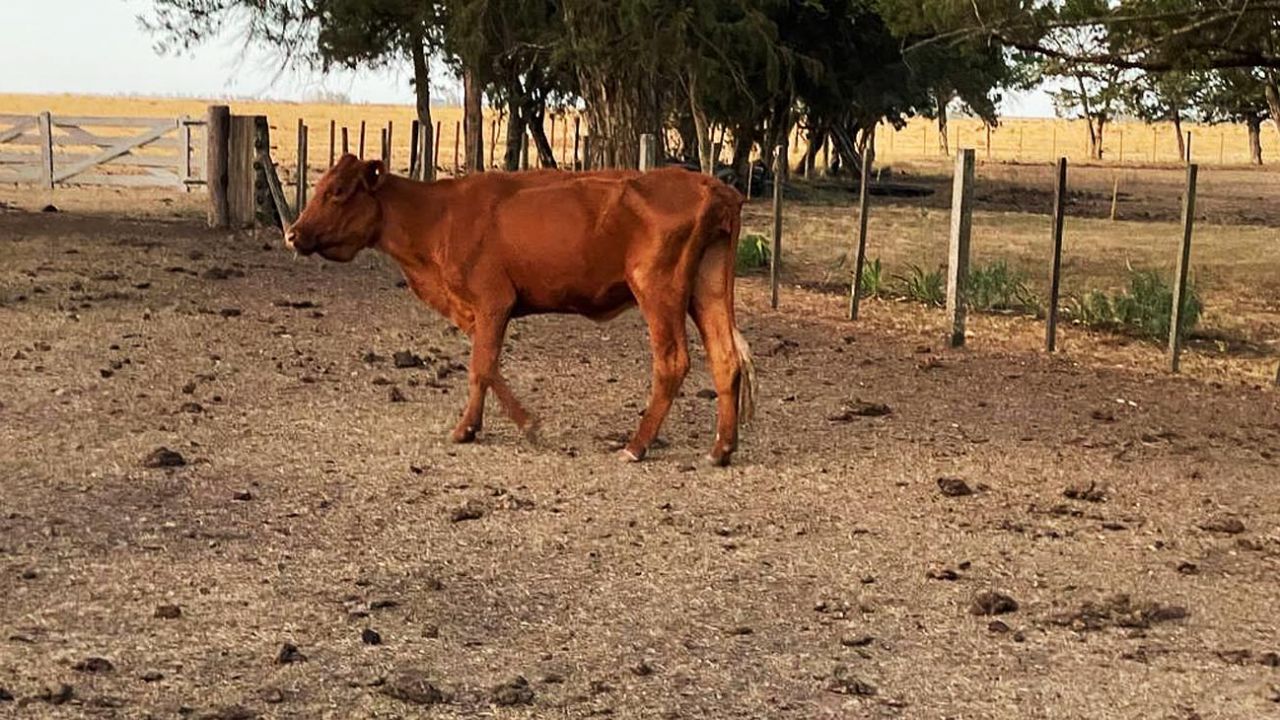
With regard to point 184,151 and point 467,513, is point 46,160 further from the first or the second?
point 467,513

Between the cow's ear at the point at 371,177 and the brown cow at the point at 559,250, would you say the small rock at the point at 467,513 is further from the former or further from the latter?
the cow's ear at the point at 371,177

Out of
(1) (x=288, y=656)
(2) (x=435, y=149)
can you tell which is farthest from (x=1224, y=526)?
(2) (x=435, y=149)

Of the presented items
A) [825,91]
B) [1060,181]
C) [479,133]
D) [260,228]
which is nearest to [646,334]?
[1060,181]

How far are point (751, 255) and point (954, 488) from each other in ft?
33.8

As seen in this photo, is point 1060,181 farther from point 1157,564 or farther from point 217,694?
point 217,694

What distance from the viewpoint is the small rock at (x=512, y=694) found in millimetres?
4656

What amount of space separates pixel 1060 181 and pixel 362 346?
5114 mm

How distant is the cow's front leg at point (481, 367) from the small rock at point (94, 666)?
3486 millimetres

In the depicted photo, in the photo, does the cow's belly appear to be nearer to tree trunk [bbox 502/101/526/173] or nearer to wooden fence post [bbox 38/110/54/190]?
tree trunk [bbox 502/101/526/173]

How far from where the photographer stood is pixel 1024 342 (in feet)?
40.6

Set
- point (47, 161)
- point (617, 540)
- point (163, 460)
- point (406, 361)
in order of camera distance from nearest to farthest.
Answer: point (617, 540) → point (163, 460) → point (406, 361) → point (47, 161)

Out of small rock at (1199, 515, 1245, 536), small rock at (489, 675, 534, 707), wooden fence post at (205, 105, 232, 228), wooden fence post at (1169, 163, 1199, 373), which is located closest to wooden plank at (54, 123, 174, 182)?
wooden fence post at (205, 105, 232, 228)

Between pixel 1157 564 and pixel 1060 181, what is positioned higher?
pixel 1060 181

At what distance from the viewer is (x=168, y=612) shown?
5.37m
